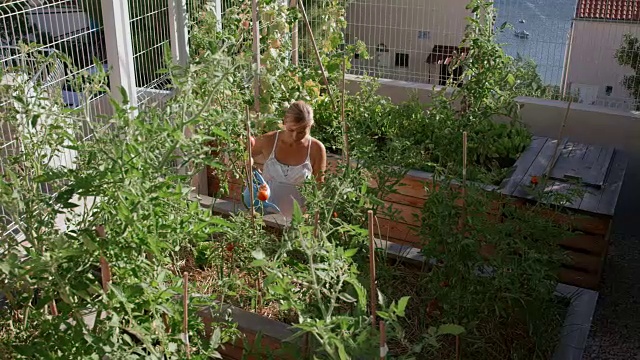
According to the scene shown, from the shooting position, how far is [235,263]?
3066 millimetres

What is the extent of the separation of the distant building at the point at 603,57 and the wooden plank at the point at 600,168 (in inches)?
23.0

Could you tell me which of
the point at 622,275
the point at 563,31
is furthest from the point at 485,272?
the point at 563,31

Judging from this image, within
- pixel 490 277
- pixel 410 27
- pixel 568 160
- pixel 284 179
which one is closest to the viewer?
pixel 490 277

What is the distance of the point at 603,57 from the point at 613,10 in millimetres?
621

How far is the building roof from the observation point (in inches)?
202

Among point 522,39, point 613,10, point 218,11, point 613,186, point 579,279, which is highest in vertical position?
point 218,11

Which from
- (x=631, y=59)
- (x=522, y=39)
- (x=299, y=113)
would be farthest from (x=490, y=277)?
(x=522, y=39)

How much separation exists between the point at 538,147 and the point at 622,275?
40.5 inches

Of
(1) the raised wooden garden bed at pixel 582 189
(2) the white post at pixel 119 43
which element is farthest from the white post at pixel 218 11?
(1) the raised wooden garden bed at pixel 582 189

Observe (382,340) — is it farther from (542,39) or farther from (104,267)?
(542,39)

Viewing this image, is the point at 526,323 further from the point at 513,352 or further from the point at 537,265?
the point at 537,265

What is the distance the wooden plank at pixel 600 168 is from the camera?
167 inches

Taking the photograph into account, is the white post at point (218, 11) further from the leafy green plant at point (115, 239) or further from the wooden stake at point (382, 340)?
the wooden stake at point (382, 340)

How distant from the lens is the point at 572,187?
419cm
